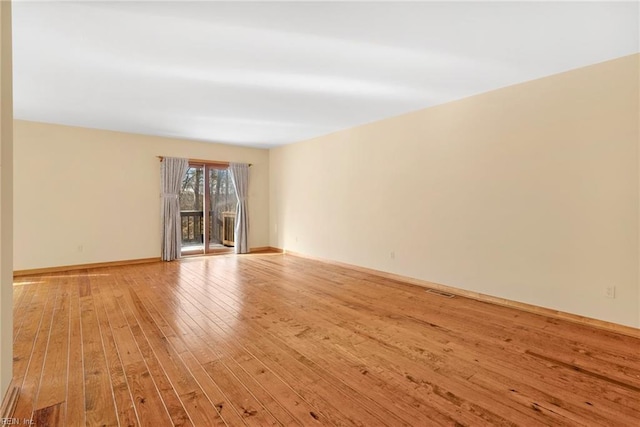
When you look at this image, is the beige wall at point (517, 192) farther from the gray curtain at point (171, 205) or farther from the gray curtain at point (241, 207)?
the gray curtain at point (171, 205)

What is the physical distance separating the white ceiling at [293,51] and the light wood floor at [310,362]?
2.49 metres

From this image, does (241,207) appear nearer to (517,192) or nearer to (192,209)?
(192,209)

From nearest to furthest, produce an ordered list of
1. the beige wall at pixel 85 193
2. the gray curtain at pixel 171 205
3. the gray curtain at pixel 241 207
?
the beige wall at pixel 85 193 < the gray curtain at pixel 171 205 < the gray curtain at pixel 241 207

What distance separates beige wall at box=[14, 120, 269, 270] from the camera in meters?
4.89

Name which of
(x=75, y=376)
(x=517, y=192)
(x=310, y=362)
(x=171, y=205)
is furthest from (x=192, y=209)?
(x=517, y=192)

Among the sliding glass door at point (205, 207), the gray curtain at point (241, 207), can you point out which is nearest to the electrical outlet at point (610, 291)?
the gray curtain at point (241, 207)

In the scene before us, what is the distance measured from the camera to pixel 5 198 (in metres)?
1.71

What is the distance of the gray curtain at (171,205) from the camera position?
6.11 meters

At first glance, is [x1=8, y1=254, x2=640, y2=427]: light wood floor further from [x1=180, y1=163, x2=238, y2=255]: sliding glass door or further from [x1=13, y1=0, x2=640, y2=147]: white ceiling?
[x1=180, y1=163, x2=238, y2=255]: sliding glass door

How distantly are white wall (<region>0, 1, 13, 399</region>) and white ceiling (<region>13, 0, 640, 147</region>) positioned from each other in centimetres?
55

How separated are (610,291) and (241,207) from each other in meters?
6.34

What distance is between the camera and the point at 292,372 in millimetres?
2096

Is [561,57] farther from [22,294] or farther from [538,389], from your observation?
[22,294]

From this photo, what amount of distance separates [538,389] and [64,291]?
5.19 m
